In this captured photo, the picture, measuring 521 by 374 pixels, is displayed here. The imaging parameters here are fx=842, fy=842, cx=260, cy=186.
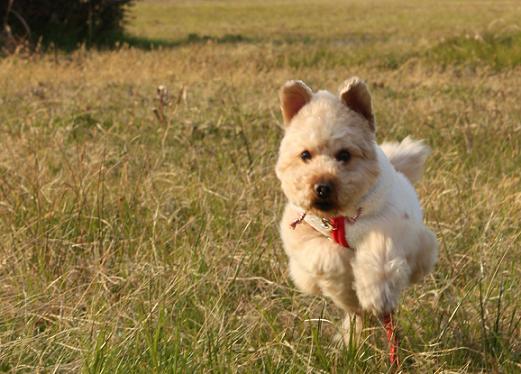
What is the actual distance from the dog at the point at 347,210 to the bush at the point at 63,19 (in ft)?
46.5

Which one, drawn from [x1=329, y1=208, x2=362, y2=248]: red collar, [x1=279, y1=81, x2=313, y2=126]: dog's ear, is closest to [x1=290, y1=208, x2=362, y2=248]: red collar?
[x1=329, y1=208, x2=362, y2=248]: red collar

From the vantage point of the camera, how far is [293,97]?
2.99m

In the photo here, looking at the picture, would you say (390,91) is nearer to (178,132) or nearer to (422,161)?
(178,132)

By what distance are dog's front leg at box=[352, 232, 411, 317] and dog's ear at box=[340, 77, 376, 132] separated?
1.38ft

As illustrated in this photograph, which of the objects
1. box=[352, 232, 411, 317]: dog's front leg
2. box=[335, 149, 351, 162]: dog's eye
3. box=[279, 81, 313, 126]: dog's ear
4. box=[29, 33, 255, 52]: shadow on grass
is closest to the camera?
box=[352, 232, 411, 317]: dog's front leg

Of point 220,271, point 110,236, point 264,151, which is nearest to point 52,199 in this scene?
point 110,236

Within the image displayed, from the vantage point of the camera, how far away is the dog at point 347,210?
2703mm

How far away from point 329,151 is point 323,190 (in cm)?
17

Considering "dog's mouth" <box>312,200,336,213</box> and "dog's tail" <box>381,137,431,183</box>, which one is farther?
"dog's tail" <box>381,137,431,183</box>

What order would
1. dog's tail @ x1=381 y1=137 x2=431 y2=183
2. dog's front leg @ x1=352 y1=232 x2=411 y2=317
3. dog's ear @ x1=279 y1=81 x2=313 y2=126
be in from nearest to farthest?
1. dog's front leg @ x1=352 y1=232 x2=411 y2=317
2. dog's ear @ x1=279 y1=81 x2=313 y2=126
3. dog's tail @ x1=381 y1=137 x2=431 y2=183

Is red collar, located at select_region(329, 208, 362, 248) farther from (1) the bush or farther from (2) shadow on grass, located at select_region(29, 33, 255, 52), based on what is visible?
(1) the bush

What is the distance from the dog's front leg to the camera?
8.72ft

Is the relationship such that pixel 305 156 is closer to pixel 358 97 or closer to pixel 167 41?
pixel 358 97

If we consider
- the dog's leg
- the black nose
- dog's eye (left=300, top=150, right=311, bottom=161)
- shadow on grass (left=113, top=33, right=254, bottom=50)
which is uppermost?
dog's eye (left=300, top=150, right=311, bottom=161)
